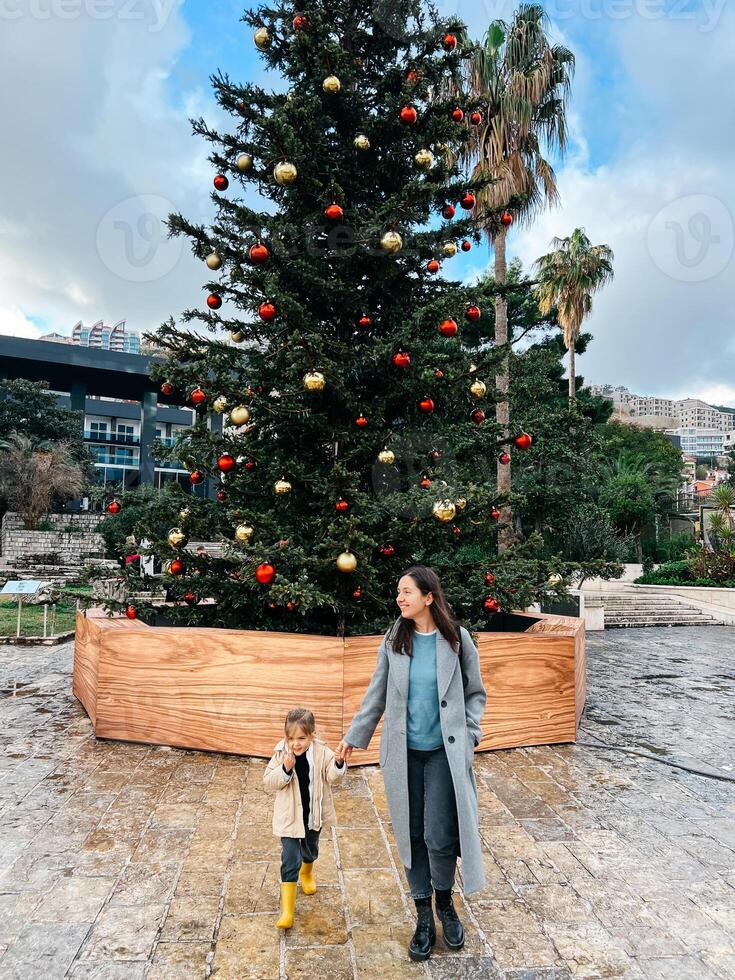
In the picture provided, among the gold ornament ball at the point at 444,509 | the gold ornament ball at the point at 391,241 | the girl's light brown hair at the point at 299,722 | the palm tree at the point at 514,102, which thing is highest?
the palm tree at the point at 514,102

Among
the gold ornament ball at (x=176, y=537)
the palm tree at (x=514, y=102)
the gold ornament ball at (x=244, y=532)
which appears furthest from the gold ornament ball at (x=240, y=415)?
the palm tree at (x=514, y=102)

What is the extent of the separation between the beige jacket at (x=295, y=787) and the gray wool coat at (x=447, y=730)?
0.64 feet

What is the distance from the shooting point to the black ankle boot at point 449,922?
98.1 inches

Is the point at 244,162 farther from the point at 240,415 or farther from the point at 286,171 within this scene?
the point at 240,415

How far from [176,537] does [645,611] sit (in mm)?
15542

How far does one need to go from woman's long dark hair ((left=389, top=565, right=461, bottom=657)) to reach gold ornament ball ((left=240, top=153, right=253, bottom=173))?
4.28m

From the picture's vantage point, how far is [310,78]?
210 inches

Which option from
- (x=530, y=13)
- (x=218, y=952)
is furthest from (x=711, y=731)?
(x=530, y=13)

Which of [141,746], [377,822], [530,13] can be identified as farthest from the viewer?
[530,13]

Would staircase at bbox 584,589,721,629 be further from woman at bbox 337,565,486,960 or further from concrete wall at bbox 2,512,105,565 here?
concrete wall at bbox 2,512,105,565

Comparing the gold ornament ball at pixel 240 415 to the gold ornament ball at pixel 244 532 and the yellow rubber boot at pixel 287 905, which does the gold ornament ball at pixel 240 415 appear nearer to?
the gold ornament ball at pixel 244 532

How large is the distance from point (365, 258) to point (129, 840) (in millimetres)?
4602

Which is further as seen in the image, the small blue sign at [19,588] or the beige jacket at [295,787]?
the small blue sign at [19,588]

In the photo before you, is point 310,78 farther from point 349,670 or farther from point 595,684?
point 595,684
